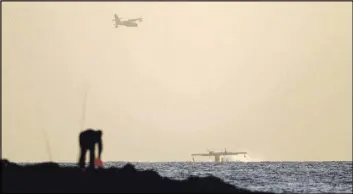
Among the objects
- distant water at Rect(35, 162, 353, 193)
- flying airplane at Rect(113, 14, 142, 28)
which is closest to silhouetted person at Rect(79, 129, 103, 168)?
distant water at Rect(35, 162, 353, 193)

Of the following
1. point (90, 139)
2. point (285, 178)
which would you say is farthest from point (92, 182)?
point (285, 178)

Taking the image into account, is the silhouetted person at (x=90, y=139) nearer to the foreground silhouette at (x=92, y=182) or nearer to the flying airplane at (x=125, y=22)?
the foreground silhouette at (x=92, y=182)

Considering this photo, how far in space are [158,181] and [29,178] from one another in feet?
17.0

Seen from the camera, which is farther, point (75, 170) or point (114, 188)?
point (75, 170)

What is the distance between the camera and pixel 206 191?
30.4 meters

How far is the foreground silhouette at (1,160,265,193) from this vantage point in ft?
97.1

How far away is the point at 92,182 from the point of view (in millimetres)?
30109

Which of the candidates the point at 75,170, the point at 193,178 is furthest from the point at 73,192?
the point at 193,178

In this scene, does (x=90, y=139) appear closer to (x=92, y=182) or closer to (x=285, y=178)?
(x=92, y=182)

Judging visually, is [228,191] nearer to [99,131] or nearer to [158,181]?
[158,181]

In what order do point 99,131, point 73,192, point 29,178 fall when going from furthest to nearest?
point 99,131 < point 29,178 < point 73,192

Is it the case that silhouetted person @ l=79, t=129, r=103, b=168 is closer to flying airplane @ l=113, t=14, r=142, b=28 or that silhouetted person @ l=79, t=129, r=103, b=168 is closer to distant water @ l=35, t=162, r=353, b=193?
distant water @ l=35, t=162, r=353, b=193

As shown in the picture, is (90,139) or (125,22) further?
(125,22)

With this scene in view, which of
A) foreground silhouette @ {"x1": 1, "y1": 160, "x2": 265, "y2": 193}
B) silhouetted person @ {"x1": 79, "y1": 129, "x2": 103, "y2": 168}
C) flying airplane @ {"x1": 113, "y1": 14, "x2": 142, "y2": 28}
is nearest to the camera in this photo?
foreground silhouette @ {"x1": 1, "y1": 160, "x2": 265, "y2": 193}
